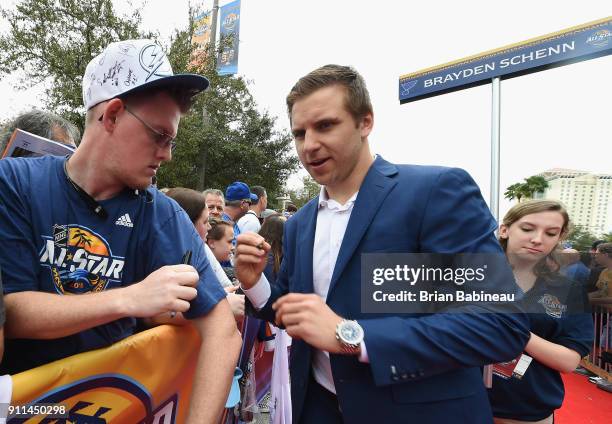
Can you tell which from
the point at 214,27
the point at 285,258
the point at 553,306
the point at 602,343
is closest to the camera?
the point at 285,258

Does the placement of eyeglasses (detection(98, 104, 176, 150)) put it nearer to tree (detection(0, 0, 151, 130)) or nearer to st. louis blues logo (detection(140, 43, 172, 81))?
st. louis blues logo (detection(140, 43, 172, 81))

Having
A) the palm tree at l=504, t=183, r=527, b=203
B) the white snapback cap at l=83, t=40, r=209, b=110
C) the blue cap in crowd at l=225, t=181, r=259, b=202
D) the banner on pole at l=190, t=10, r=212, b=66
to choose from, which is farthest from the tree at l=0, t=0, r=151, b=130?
the palm tree at l=504, t=183, r=527, b=203

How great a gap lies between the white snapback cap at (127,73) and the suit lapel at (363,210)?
834mm

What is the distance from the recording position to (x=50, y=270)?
1.34m

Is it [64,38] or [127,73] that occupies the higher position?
[64,38]

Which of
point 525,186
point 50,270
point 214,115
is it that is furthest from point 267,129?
point 525,186

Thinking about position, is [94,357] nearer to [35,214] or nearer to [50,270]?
[50,270]

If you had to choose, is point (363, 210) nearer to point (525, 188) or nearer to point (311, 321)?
point (311, 321)

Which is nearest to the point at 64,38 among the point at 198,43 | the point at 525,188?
the point at 198,43

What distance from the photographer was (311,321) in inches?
47.2

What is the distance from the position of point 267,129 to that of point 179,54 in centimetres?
1016

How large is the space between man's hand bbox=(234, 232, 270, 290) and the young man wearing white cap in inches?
4.9

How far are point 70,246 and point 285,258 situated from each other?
917 millimetres

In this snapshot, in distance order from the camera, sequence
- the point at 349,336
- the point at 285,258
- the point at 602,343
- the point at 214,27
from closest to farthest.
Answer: the point at 349,336 < the point at 285,258 < the point at 602,343 < the point at 214,27
